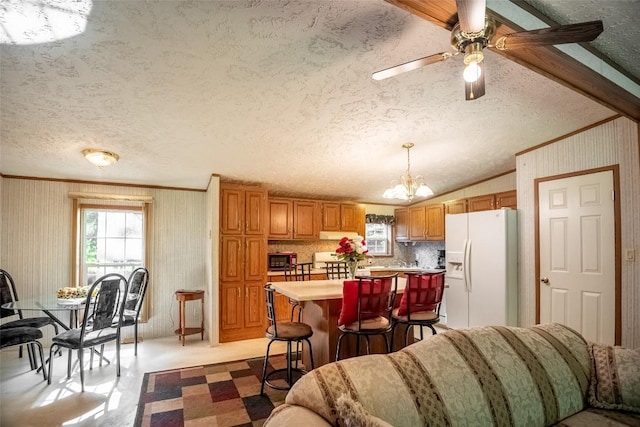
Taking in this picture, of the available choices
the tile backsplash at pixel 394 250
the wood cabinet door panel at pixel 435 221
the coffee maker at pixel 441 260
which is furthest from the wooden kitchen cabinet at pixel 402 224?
the coffee maker at pixel 441 260

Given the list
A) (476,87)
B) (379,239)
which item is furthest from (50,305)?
(379,239)

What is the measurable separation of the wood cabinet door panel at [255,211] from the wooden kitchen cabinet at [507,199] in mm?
3505

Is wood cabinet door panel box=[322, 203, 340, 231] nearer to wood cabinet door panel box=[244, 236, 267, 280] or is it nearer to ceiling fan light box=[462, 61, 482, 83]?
wood cabinet door panel box=[244, 236, 267, 280]

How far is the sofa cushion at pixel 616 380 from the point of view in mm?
1629

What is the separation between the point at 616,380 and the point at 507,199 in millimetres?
3467

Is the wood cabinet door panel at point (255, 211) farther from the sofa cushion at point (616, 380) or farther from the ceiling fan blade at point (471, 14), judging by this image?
the sofa cushion at point (616, 380)

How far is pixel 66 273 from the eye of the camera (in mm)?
4336

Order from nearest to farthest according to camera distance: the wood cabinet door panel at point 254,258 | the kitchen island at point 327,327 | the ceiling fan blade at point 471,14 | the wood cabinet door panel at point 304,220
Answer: the ceiling fan blade at point 471,14 → the kitchen island at point 327,327 → the wood cabinet door panel at point 254,258 → the wood cabinet door panel at point 304,220

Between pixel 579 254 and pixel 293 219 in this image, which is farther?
pixel 293 219

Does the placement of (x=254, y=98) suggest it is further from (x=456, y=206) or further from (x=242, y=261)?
(x=456, y=206)

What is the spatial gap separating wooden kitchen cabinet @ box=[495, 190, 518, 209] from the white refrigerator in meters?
0.53

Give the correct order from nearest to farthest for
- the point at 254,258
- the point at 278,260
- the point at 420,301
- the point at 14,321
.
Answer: the point at 420,301, the point at 14,321, the point at 254,258, the point at 278,260

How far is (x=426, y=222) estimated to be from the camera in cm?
601

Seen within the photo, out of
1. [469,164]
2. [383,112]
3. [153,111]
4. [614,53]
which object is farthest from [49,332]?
[614,53]
